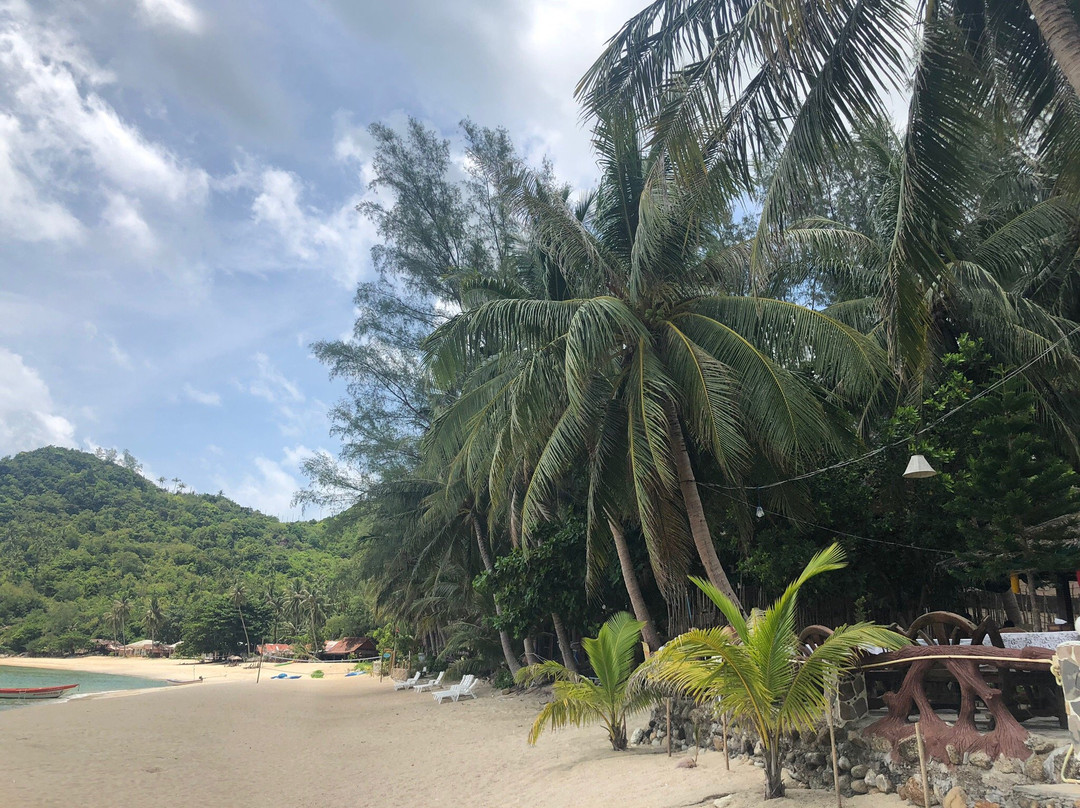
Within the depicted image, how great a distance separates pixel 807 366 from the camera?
468 inches

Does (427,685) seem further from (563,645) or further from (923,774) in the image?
(923,774)

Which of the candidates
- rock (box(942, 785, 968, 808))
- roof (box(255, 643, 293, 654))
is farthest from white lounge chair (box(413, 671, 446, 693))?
roof (box(255, 643, 293, 654))

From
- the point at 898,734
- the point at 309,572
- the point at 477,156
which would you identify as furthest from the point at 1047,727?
the point at 309,572

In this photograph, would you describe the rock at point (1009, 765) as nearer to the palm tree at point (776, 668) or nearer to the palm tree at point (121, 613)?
the palm tree at point (776, 668)

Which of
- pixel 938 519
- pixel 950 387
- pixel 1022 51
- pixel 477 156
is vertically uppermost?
pixel 477 156

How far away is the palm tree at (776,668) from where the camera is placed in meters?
5.16

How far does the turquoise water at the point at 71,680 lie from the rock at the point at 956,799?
32.5 meters

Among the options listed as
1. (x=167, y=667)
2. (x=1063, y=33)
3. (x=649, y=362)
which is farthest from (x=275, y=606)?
(x=1063, y=33)

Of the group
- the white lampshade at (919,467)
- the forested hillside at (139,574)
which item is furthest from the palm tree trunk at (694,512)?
the forested hillside at (139,574)

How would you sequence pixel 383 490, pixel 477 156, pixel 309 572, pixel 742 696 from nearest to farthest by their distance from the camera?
pixel 742 696 → pixel 477 156 → pixel 383 490 → pixel 309 572

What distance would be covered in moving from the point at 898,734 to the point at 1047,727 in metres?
1.06

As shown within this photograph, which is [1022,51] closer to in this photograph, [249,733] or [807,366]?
[807,366]

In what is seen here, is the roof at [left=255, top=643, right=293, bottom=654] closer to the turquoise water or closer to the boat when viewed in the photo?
the turquoise water

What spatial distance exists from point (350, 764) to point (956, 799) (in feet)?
29.6
